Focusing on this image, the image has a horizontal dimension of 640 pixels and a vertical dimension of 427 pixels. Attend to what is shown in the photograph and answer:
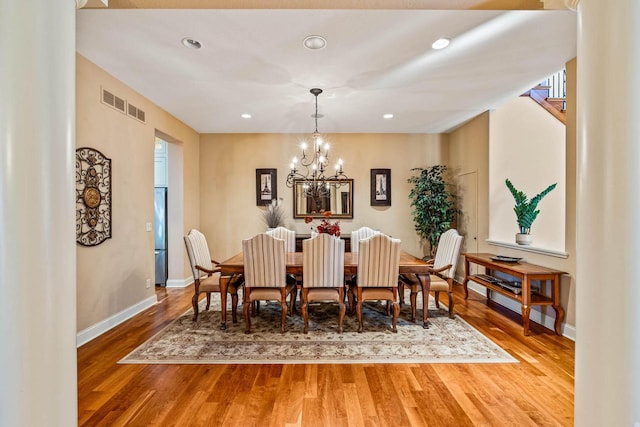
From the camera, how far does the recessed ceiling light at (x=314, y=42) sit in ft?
8.06

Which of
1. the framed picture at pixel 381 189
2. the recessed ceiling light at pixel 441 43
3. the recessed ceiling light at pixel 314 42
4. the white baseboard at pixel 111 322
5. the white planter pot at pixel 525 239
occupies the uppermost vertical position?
the recessed ceiling light at pixel 441 43

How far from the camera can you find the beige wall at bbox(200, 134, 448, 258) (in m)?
5.65

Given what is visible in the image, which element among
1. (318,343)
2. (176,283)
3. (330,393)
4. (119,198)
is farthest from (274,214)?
(330,393)

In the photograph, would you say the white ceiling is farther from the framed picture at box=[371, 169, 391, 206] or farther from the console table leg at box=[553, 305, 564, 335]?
the console table leg at box=[553, 305, 564, 335]

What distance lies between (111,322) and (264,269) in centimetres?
186

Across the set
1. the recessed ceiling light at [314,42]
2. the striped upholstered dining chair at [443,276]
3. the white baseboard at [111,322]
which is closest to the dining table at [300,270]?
the striped upholstered dining chair at [443,276]

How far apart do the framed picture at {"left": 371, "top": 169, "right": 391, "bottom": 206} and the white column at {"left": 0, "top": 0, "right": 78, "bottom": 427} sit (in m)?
5.04

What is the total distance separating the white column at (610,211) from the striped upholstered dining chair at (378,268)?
1814 millimetres

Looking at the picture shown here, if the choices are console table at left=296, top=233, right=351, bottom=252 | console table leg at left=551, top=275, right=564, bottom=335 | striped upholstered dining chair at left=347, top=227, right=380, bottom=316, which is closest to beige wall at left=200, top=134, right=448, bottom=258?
console table at left=296, top=233, right=351, bottom=252

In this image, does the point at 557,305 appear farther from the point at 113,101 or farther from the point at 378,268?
the point at 113,101

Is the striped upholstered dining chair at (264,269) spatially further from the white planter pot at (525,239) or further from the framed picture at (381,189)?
the framed picture at (381,189)

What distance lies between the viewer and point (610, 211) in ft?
3.38

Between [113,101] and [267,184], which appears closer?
[113,101]

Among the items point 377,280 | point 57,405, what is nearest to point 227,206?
point 377,280
